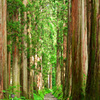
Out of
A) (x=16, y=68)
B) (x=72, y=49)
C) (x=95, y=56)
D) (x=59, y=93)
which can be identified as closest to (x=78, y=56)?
(x=72, y=49)

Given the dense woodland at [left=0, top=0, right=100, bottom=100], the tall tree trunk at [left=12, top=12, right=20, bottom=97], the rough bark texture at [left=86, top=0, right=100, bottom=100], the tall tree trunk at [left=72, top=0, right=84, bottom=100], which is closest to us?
the rough bark texture at [left=86, top=0, right=100, bottom=100]

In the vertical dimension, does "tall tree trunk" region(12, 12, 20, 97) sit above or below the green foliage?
above

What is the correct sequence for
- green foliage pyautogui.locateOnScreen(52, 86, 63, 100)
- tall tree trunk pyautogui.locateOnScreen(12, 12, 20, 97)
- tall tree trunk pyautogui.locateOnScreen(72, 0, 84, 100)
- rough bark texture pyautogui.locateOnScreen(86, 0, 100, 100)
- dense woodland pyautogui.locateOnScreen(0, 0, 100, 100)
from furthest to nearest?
green foliage pyautogui.locateOnScreen(52, 86, 63, 100) < tall tree trunk pyautogui.locateOnScreen(12, 12, 20, 97) < tall tree trunk pyautogui.locateOnScreen(72, 0, 84, 100) < dense woodland pyautogui.locateOnScreen(0, 0, 100, 100) < rough bark texture pyautogui.locateOnScreen(86, 0, 100, 100)

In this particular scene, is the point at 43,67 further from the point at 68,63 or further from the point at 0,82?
the point at 0,82

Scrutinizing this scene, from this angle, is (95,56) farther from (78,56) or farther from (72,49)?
(72,49)

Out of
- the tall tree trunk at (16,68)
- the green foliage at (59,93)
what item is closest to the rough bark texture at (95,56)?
the tall tree trunk at (16,68)

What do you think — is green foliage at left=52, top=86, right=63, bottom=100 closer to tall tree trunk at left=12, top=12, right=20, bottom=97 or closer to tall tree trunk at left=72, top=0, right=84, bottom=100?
tall tree trunk at left=12, top=12, right=20, bottom=97

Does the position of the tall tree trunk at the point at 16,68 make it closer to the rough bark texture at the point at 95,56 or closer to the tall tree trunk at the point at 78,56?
the tall tree trunk at the point at 78,56

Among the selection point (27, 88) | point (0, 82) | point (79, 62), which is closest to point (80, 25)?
point (79, 62)

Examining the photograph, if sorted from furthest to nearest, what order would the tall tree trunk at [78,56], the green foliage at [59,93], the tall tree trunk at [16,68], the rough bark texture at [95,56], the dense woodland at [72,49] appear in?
the green foliage at [59,93] → the tall tree trunk at [16,68] → the tall tree trunk at [78,56] → the dense woodland at [72,49] → the rough bark texture at [95,56]

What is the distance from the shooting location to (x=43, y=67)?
4331 cm

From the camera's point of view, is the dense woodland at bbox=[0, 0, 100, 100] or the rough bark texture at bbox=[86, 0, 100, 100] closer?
→ the rough bark texture at bbox=[86, 0, 100, 100]

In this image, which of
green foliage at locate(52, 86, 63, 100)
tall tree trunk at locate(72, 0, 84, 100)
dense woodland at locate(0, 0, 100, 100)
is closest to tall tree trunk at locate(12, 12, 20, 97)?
dense woodland at locate(0, 0, 100, 100)

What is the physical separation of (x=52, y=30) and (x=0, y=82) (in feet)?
98.4
